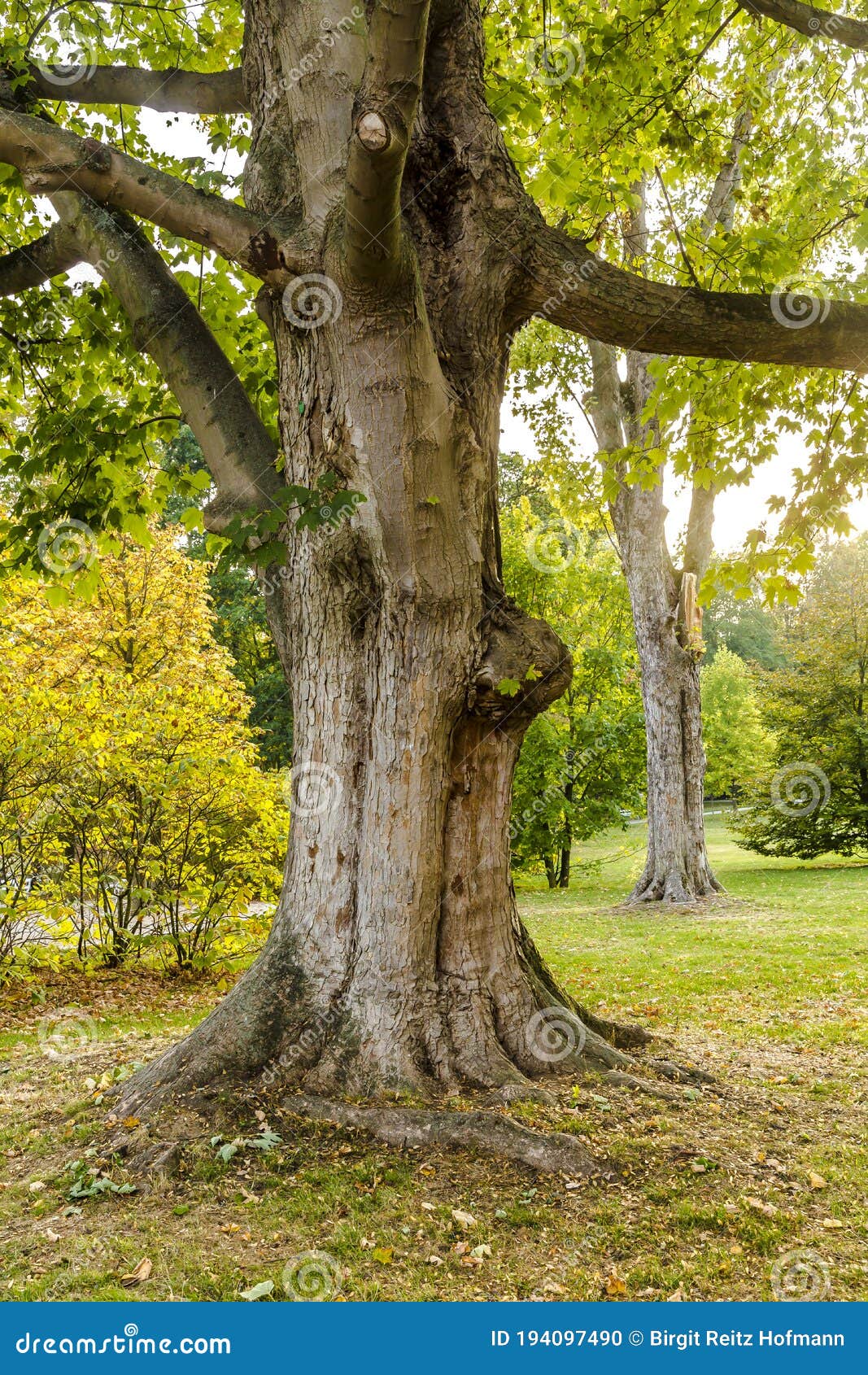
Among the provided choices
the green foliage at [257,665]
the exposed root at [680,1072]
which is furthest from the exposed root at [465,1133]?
the green foliage at [257,665]

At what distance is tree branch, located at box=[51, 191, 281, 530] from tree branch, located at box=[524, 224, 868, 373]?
5.35 ft

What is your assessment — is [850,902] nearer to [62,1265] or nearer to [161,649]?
[161,649]

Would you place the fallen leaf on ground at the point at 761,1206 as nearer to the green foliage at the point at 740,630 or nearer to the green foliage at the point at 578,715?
the green foliage at the point at 578,715

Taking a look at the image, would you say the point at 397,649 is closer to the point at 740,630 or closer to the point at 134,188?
the point at 134,188

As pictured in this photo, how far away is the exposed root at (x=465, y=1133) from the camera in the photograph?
379 cm

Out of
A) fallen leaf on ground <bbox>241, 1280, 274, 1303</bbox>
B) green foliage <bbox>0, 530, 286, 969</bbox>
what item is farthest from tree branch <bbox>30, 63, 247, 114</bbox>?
fallen leaf on ground <bbox>241, 1280, 274, 1303</bbox>

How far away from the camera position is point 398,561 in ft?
13.9

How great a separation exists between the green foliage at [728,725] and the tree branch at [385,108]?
1249 inches

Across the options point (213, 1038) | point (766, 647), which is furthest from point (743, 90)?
point (766, 647)

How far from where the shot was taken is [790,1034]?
670 centimetres

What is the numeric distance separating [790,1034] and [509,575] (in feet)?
48.2

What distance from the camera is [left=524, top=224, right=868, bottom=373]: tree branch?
4652 mm

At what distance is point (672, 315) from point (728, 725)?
1607 inches

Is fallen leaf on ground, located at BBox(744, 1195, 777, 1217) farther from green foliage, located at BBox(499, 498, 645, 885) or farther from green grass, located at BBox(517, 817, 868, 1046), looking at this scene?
green foliage, located at BBox(499, 498, 645, 885)
